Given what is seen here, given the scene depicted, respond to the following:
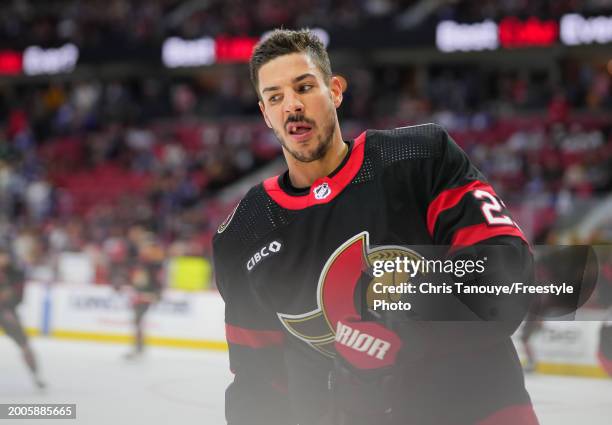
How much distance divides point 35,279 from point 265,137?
5075 mm

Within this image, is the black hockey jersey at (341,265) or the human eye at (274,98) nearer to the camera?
the black hockey jersey at (341,265)

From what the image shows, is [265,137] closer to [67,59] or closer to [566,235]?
[67,59]

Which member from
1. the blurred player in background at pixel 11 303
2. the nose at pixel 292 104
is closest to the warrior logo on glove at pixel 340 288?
the nose at pixel 292 104

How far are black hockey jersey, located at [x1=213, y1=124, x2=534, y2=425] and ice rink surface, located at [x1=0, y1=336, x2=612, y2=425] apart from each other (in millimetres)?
952

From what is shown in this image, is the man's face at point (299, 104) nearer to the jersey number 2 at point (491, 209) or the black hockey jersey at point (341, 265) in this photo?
the black hockey jersey at point (341, 265)

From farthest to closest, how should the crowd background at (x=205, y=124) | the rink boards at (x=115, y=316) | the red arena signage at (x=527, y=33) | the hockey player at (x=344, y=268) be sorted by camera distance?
the red arena signage at (x=527, y=33) < the crowd background at (x=205, y=124) < the rink boards at (x=115, y=316) < the hockey player at (x=344, y=268)

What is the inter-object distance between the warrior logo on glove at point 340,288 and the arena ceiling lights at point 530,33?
10871 millimetres

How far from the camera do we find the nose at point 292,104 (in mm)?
1970

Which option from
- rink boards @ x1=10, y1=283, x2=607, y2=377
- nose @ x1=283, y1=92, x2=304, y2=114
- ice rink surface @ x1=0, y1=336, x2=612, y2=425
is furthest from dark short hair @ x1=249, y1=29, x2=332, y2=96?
rink boards @ x1=10, y1=283, x2=607, y2=377

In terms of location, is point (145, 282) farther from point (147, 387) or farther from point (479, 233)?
point (479, 233)

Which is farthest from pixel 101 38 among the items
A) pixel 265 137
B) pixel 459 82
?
pixel 459 82

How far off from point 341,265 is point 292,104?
41cm

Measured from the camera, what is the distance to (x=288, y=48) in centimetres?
198

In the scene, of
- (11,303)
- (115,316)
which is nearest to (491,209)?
(11,303)
